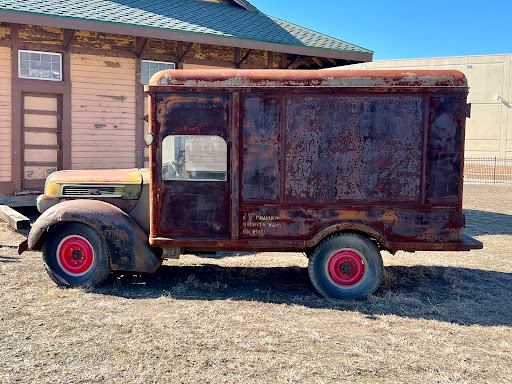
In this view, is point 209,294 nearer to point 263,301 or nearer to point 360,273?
point 263,301

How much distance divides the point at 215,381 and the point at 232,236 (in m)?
2.29

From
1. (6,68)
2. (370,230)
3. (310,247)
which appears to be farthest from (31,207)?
(370,230)

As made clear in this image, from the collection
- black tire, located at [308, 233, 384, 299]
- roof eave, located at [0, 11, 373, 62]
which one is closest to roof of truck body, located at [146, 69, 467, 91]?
black tire, located at [308, 233, 384, 299]

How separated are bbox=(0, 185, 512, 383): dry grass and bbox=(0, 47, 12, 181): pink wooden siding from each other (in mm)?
4040

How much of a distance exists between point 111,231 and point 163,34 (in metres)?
6.18

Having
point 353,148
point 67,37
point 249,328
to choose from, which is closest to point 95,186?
point 249,328

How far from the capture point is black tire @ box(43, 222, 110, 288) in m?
5.63

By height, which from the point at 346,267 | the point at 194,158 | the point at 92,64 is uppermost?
the point at 92,64

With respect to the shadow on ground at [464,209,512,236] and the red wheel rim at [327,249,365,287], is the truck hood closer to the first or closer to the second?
the red wheel rim at [327,249,365,287]

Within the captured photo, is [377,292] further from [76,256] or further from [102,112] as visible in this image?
[102,112]

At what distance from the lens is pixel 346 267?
5527 millimetres

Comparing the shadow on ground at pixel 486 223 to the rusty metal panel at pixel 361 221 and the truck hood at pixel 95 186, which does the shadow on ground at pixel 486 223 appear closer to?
the rusty metal panel at pixel 361 221

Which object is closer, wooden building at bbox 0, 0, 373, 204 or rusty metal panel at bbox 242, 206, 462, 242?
rusty metal panel at bbox 242, 206, 462, 242

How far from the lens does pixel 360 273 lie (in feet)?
18.2
